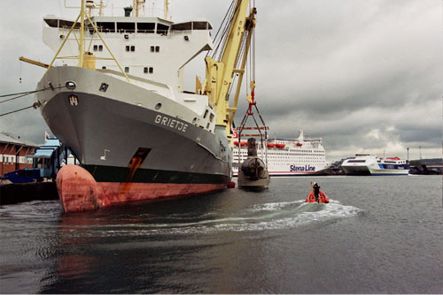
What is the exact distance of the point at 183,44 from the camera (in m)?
23.8

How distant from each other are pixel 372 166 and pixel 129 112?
93054mm

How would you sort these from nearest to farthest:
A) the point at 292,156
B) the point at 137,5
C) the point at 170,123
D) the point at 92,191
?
the point at 92,191 < the point at 170,123 < the point at 137,5 < the point at 292,156

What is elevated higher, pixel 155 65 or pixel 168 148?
pixel 155 65

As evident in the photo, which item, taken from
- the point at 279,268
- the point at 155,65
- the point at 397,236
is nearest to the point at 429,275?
the point at 279,268

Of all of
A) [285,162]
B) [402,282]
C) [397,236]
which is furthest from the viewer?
[285,162]

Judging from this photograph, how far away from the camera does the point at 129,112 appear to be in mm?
17719

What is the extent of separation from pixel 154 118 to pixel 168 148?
2228mm

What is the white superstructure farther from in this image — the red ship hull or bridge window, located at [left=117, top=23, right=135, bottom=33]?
the red ship hull

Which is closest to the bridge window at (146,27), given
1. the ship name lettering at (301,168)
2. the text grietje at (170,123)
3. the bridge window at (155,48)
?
the bridge window at (155,48)

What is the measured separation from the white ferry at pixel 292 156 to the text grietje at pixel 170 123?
246 ft

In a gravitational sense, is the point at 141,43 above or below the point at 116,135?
above

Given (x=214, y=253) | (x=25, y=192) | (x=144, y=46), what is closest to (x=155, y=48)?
(x=144, y=46)

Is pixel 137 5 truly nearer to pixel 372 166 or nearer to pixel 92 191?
pixel 92 191

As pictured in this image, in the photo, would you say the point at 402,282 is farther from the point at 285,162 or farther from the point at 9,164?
the point at 285,162
